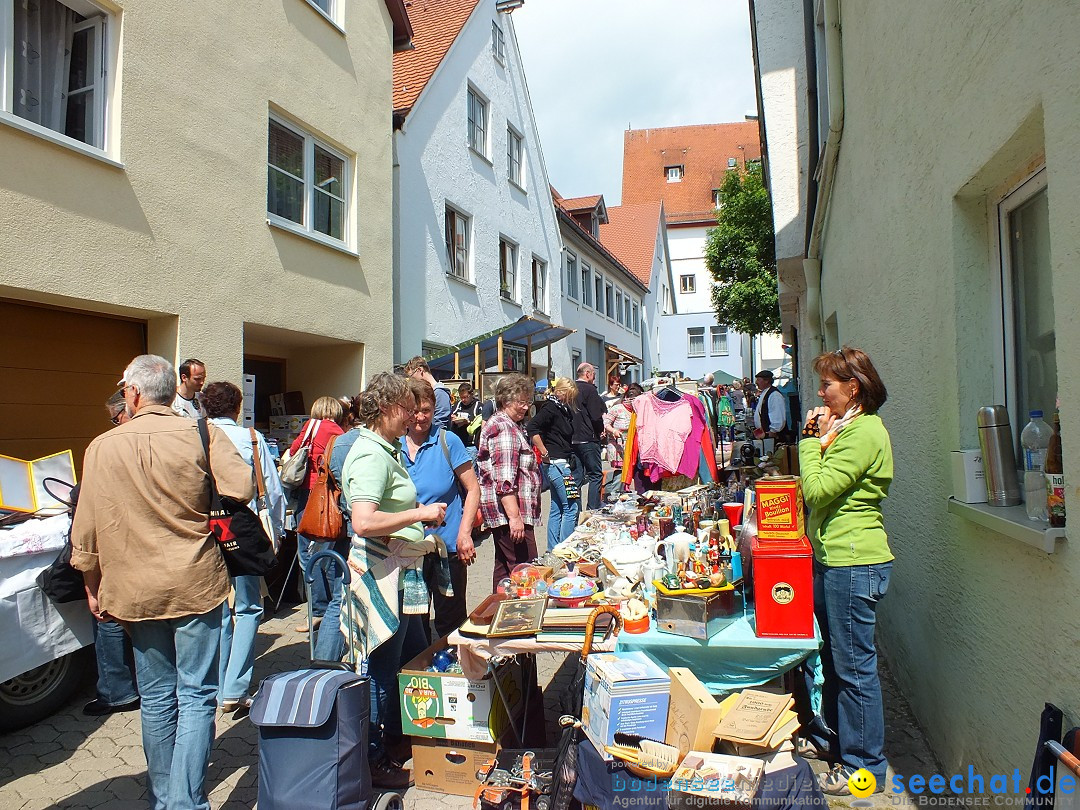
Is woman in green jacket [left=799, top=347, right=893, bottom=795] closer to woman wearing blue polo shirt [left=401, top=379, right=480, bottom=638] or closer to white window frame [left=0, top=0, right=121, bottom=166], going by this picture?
woman wearing blue polo shirt [left=401, top=379, right=480, bottom=638]

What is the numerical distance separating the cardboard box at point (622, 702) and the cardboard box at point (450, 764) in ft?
2.55

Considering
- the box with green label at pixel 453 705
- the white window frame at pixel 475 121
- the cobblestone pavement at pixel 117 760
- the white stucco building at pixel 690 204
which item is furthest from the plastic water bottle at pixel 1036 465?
the white stucco building at pixel 690 204

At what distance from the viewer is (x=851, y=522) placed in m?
3.02

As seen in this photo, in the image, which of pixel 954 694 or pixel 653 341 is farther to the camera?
pixel 653 341

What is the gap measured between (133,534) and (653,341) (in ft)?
108

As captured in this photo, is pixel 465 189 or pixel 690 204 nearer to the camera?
pixel 465 189

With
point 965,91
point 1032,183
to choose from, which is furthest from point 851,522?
point 965,91

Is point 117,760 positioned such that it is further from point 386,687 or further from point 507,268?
point 507,268

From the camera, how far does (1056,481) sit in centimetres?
214

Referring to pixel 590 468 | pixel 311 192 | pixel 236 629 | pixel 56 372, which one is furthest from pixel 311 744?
pixel 311 192

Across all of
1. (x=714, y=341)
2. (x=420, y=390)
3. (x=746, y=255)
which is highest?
(x=746, y=255)

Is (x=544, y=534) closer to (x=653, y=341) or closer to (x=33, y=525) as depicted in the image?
(x=33, y=525)

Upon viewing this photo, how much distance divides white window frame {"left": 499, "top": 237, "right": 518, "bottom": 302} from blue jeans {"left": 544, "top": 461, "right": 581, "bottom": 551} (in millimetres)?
7847

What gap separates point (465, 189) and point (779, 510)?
436 inches
